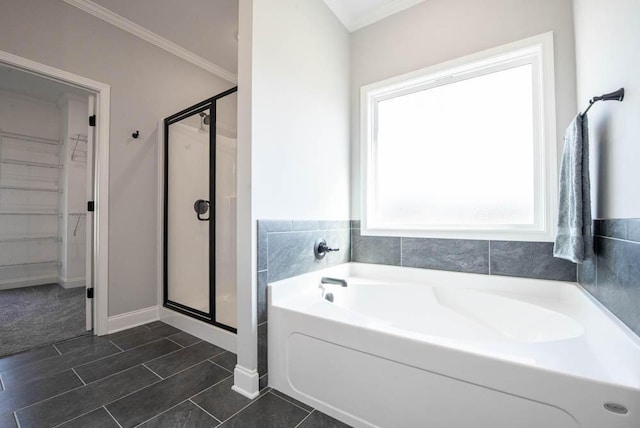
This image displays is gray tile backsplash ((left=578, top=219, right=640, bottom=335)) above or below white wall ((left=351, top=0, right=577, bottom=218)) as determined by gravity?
below

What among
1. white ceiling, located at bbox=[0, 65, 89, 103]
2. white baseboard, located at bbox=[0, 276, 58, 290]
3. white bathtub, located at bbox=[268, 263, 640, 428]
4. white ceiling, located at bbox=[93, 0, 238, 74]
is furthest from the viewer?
white baseboard, located at bbox=[0, 276, 58, 290]

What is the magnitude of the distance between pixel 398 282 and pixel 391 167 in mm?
960

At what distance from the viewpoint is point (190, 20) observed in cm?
249

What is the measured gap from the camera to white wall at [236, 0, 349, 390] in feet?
4.93

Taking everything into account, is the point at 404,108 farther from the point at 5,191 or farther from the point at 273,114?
the point at 5,191

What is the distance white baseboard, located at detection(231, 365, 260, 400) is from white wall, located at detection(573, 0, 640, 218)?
1770 millimetres

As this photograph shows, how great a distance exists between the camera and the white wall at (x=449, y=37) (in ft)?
5.32

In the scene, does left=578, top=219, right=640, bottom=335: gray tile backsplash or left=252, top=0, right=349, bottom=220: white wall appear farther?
left=252, top=0, right=349, bottom=220: white wall

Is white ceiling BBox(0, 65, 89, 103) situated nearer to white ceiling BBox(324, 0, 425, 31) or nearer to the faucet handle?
white ceiling BBox(324, 0, 425, 31)

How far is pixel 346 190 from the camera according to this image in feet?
7.71

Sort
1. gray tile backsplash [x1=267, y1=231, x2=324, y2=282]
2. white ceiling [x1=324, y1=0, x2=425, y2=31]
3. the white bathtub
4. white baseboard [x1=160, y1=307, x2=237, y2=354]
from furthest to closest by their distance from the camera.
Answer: white ceiling [x1=324, y1=0, x2=425, y2=31] < white baseboard [x1=160, y1=307, x2=237, y2=354] < gray tile backsplash [x1=267, y1=231, x2=324, y2=282] < the white bathtub

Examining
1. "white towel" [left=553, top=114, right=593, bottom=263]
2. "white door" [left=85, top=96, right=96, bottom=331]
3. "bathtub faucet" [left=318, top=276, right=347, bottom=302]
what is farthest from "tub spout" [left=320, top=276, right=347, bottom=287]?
"white door" [left=85, top=96, right=96, bottom=331]

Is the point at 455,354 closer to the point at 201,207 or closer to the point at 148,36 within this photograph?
the point at 201,207

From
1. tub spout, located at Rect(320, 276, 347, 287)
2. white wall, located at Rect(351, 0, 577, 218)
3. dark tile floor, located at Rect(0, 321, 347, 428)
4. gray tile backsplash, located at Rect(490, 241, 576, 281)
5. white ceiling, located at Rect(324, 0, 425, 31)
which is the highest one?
white ceiling, located at Rect(324, 0, 425, 31)
